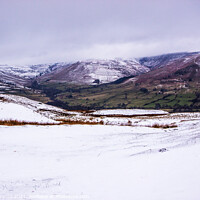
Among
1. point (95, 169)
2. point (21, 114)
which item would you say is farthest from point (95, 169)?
point (21, 114)

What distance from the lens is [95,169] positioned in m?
8.73

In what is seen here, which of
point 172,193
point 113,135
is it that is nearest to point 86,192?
point 172,193

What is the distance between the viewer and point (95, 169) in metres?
8.73

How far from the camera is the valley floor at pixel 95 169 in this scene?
6.45 metres

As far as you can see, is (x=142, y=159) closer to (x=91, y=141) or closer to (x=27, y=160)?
(x=91, y=141)

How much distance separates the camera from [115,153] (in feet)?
36.2

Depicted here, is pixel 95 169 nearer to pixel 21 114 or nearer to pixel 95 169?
pixel 95 169

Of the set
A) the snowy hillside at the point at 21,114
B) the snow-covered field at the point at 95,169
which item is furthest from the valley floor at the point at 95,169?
the snowy hillside at the point at 21,114

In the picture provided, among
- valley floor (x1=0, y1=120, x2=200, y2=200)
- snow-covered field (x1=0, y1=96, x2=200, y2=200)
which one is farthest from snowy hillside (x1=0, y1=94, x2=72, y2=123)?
snow-covered field (x1=0, y1=96, x2=200, y2=200)

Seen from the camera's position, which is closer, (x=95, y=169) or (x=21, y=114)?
(x=95, y=169)

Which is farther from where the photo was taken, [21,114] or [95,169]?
[21,114]

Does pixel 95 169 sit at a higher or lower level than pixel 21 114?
lower

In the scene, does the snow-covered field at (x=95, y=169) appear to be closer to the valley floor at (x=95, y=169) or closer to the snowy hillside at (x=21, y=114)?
the valley floor at (x=95, y=169)

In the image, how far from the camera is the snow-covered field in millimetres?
6441
